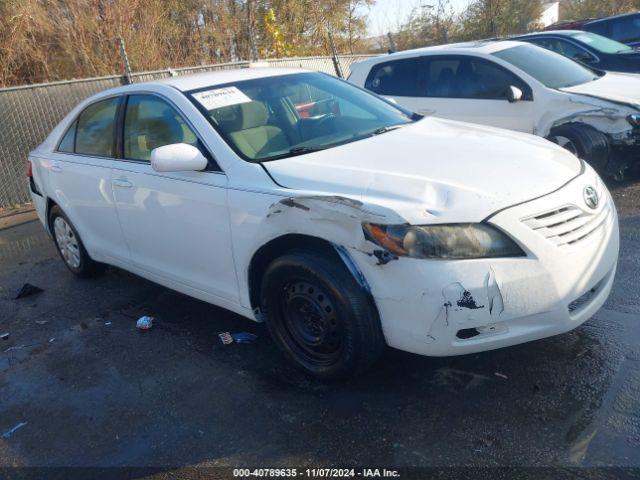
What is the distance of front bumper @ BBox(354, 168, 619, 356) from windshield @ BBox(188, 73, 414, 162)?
116cm

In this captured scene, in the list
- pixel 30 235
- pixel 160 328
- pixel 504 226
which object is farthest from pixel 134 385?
pixel 30 235

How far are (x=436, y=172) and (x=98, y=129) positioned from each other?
298 centimetres

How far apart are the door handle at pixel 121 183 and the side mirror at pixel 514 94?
446 centimetres

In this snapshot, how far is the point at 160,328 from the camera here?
4.50 m

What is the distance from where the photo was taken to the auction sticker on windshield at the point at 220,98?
3.99 meters

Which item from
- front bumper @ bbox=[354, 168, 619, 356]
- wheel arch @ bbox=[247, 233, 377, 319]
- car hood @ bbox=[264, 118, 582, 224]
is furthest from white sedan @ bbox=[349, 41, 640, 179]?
wheel arch @ bbox=[247, 233, 377, 319]

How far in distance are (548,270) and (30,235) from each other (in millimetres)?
7062

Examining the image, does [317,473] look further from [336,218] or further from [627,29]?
[627,29]

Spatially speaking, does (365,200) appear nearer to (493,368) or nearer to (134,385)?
(493,368)

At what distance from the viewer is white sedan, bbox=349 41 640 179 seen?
6461mm

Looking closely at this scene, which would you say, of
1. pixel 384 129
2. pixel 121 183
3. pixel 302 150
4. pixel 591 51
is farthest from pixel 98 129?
pixel 591 51

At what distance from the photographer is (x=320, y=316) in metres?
3.29

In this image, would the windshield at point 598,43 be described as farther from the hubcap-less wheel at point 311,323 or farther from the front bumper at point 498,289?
the hubcap-less wheel at point 311,323

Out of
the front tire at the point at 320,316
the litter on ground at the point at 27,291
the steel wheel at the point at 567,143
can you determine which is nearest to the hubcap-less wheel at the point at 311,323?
the front tire at the point at 320,316
